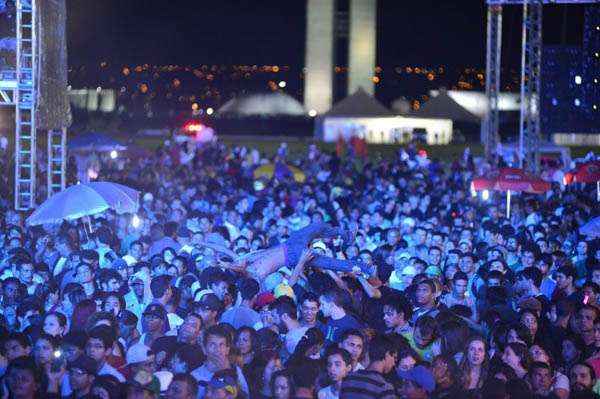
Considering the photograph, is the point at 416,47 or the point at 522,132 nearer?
the point at 522,132

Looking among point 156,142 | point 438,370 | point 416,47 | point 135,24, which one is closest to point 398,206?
point 438,370

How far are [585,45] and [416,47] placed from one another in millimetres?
57836

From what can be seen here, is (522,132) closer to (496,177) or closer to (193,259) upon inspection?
(496,177)

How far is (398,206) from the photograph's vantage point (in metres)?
18.9

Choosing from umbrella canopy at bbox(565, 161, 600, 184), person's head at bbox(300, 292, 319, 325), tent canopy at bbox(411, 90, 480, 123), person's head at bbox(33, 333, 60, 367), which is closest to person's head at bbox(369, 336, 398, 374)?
person's head at bbox(300, 292, 319, 325)

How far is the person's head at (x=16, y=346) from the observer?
25.2 ft

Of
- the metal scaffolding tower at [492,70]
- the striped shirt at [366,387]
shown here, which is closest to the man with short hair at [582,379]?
the striped shirt at [366,387]

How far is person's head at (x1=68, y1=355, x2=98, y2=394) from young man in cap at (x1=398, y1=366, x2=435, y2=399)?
1856 mm

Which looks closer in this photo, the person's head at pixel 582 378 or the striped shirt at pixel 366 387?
the striped shirt at pixel 366 387

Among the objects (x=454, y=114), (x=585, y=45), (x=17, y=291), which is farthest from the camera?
(x=454, y=114)

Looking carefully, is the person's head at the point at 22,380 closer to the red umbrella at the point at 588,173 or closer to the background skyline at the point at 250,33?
the red umbrella at the point at 588,173

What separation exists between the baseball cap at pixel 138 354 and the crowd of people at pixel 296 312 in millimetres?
14

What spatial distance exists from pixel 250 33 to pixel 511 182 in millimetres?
63472

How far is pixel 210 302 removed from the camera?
905 centimetres
